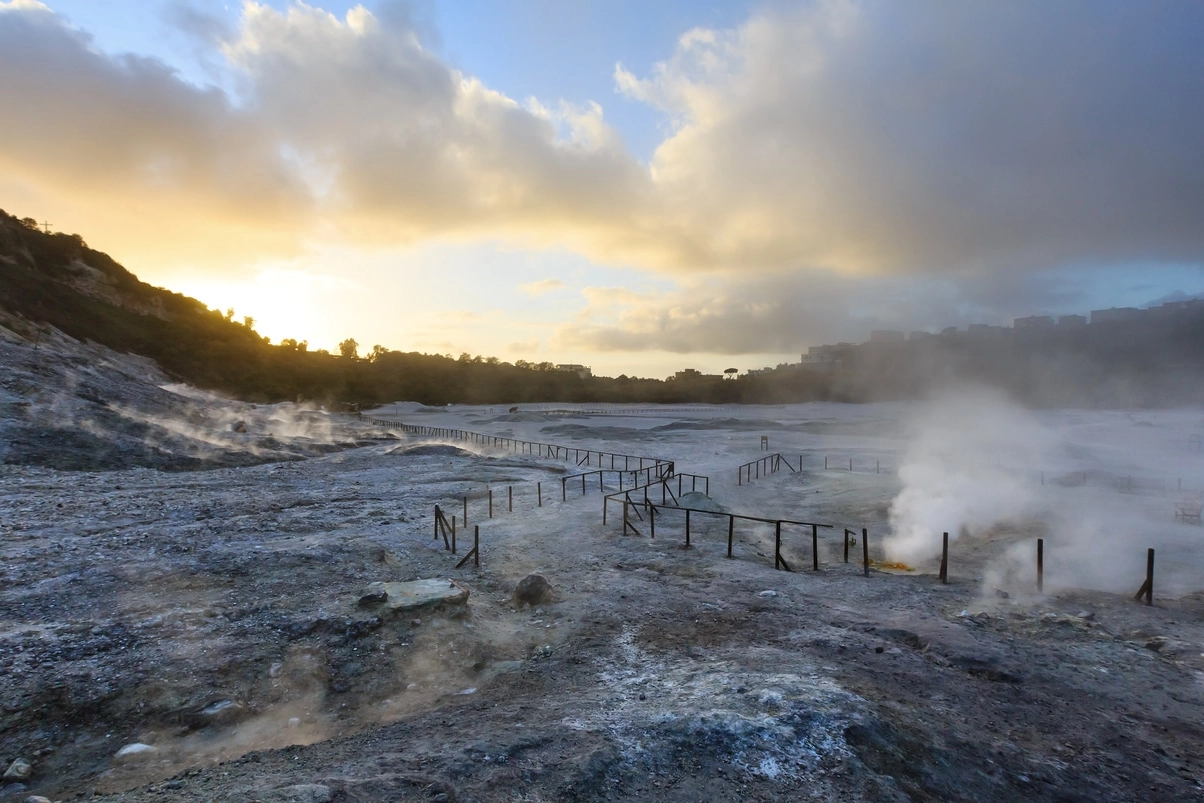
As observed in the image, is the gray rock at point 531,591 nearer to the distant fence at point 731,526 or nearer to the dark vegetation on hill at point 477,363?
the distant fence at point 731,526

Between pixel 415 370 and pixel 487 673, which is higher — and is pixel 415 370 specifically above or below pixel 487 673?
above

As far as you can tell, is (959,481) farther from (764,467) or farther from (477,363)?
(477,363)

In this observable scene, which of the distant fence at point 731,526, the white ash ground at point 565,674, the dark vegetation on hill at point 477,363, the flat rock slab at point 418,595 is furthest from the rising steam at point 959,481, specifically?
the dark vegetation on hill at point 477,363

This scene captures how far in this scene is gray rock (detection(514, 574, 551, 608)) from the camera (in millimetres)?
10531

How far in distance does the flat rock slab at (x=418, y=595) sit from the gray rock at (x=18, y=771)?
4.10 m

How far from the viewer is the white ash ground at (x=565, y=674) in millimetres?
5383

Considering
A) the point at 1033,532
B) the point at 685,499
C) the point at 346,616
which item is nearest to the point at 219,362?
the point at 685,499

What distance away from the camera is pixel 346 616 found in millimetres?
8984

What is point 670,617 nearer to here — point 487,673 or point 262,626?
point 487,673

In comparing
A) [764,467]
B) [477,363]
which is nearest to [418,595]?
[764,467]

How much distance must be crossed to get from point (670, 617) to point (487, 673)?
340 cm

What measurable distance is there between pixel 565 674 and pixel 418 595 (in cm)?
309

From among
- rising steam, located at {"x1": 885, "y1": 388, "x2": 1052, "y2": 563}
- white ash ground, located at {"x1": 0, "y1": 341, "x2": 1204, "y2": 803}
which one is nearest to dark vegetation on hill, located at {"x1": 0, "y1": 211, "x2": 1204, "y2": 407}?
white ash ground, located at {"x1": 0, "y1": 341, "x2": 1204, "y2": 803}

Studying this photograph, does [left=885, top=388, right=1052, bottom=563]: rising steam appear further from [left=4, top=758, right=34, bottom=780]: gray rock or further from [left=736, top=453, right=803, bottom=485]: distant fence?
[left=4, top=758, right=34, bottom=780]: gray rock
